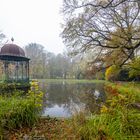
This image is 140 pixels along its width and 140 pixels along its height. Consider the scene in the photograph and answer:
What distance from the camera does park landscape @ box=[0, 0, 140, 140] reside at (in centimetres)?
398

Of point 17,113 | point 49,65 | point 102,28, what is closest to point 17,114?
point 17,113

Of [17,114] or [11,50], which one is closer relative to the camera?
[17,114]

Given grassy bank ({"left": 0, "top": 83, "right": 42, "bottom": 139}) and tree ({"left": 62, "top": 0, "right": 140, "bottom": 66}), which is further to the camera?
tree ({"left": 62, "top": 0, "right": 140, "bottom": 66})

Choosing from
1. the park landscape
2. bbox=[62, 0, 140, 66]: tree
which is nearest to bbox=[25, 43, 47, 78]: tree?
the park landscape

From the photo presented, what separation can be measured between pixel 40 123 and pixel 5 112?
1.06 metres

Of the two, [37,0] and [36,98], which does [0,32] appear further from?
[36,98]

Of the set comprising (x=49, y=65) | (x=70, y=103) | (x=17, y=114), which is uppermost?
(x=49, y=65)

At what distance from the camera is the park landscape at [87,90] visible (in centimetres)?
398

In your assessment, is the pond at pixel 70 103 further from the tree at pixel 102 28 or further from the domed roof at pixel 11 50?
the domed roof at pixel 11 50

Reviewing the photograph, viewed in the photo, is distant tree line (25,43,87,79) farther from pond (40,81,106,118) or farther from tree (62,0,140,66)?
pond (40,81,106,118)

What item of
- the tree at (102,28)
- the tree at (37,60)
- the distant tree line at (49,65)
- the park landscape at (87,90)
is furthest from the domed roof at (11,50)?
the distant tree line at (49,65)

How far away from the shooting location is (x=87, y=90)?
19078 millimetres

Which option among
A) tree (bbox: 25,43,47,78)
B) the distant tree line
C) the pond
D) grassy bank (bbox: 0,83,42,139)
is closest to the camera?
grassy bank (bbox: 0,83,42,139)

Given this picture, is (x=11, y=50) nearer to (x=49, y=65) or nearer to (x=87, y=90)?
(x=87, y=90)
